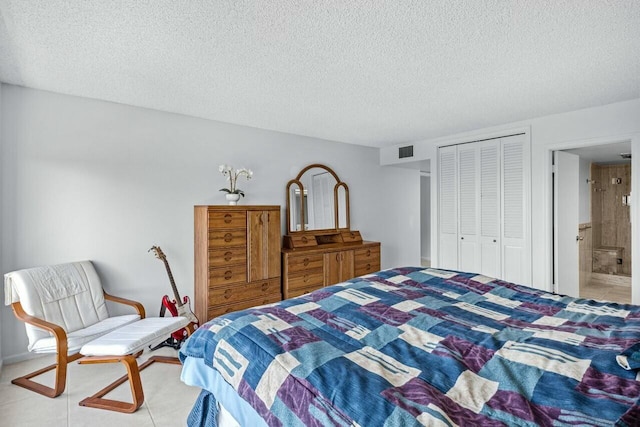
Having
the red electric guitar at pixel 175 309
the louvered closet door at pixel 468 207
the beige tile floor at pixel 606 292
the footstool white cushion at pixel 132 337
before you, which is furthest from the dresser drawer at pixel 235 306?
the beige tile floor at pixel 606 292

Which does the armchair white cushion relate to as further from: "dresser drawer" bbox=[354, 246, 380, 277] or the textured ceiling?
"dresser drawer" bbox=[354, 246, 380, 277]

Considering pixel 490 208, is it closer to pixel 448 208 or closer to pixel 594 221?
pixel 448 208

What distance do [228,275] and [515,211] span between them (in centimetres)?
358

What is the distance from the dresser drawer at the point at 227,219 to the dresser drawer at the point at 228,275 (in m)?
0.45

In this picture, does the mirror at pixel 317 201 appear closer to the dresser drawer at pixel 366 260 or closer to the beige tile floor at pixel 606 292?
the dresser drawer at pixel 366 260

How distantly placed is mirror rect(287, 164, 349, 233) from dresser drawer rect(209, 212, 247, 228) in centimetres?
98

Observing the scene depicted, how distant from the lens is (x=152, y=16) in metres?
1.83

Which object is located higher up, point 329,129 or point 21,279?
point 329,129

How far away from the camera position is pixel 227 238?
142 inches

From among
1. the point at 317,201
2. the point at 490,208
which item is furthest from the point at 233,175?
the point at 490,208

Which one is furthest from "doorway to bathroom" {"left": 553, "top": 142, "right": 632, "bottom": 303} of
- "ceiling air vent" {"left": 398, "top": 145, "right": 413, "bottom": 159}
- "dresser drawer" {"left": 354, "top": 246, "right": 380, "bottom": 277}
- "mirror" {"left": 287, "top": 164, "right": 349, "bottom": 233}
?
"mirror" {"left": 287, "top": 164, "right": 349, "bottom": 233}

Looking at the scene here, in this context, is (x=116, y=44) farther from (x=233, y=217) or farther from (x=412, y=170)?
(x=412, y=170)

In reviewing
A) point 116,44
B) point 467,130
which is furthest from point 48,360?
point 467,130

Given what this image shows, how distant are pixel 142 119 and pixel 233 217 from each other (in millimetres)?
1381
